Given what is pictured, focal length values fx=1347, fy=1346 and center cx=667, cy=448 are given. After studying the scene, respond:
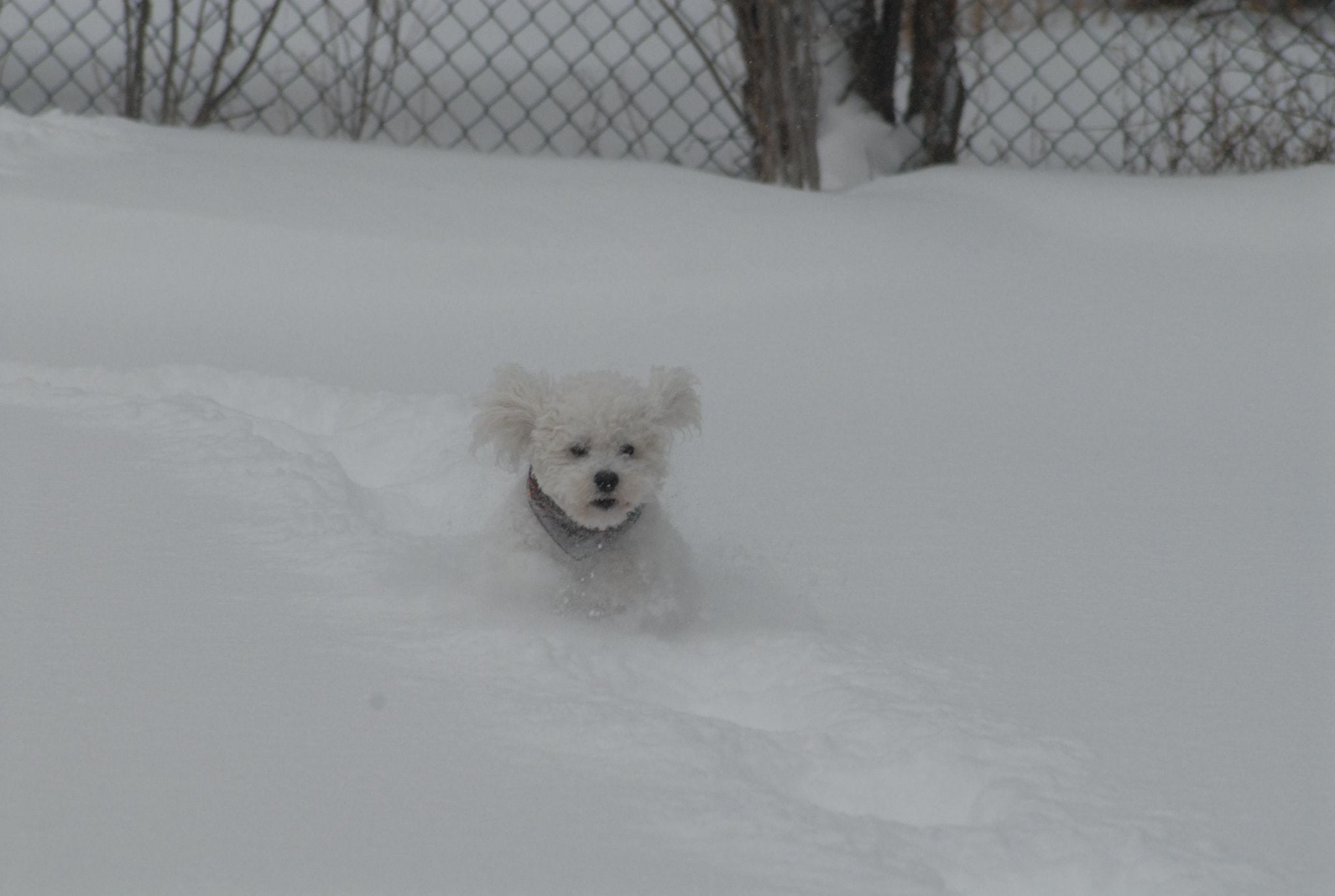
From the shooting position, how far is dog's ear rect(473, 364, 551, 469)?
289cm

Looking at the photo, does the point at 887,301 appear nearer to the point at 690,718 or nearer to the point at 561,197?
the point at 561,197

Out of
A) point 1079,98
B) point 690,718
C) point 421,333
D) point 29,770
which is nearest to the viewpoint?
point 29,770

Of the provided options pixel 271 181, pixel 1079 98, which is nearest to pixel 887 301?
pixel 271 181

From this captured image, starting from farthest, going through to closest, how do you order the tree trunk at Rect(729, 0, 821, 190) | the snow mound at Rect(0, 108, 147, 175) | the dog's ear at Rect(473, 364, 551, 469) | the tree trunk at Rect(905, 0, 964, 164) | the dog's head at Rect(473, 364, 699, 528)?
1. the tree trunk at Rect(905, 0, 964, 164)
2. the tree trunk at Rect(729, 0, 821, 190)
3. the snow mound at Rect(0, 108, 147, 175)
4. the dog's ear at Rect(473, 364, 551, 469)
5. the dog's head at Rect(473, 364, 699, 528)

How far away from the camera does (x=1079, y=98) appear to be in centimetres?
797

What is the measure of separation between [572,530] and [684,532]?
52 centimetres

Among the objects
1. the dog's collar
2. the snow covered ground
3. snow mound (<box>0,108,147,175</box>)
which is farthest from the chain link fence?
the dog's collar

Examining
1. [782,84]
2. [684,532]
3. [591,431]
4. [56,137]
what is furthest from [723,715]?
[56,137]

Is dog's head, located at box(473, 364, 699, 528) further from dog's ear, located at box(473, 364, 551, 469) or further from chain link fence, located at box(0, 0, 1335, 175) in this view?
chain link fence, located at box(0, 0, 1335, 175)

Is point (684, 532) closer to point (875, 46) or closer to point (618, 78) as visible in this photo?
point (875, 46)

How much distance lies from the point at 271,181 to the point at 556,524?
9.31ft

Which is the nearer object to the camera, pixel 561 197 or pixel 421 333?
pixel 421 333

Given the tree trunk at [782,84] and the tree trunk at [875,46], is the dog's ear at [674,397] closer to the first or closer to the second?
the tree trunk at [782,84]

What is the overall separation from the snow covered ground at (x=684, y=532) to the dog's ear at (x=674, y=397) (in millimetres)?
363
